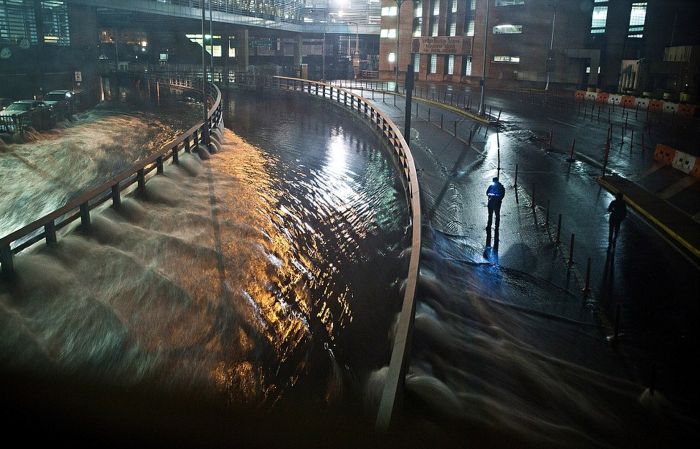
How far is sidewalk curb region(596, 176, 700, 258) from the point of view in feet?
50.2

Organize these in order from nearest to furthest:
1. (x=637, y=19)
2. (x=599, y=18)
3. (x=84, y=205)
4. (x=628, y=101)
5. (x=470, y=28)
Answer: (x=84, y=205) < (x=628, y=101) < (x=637, y=19) < (x=599, y=18) < (x=470, y=28)

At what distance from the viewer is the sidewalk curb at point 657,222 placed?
15.3 metres

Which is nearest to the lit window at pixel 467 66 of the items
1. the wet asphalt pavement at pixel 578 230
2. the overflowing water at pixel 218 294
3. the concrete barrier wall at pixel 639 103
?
the concrete barrier wall at pixel 639 103

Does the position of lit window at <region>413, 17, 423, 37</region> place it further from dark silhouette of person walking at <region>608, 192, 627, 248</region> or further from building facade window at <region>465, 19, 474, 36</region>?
dark silhouette of person walking at <region>608, 192, 627, 248</region>

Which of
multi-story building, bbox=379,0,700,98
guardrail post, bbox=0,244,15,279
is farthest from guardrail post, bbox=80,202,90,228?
multi-story building, bbox=379,0,700,98

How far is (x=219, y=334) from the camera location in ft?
38.2

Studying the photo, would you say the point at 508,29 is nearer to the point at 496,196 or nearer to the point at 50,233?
the point at 496,196

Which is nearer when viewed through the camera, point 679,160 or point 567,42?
point 679,160

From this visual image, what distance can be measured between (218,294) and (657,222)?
1298 centimetres

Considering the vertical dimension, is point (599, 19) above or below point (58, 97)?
above

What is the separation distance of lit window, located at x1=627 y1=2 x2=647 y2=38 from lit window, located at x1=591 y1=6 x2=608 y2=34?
9.78 feet

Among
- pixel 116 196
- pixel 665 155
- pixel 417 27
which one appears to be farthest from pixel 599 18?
pixel 116 196

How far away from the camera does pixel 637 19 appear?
231 ft

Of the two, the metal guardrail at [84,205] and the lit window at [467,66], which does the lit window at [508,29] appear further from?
the metal guardrail at [84,205]
